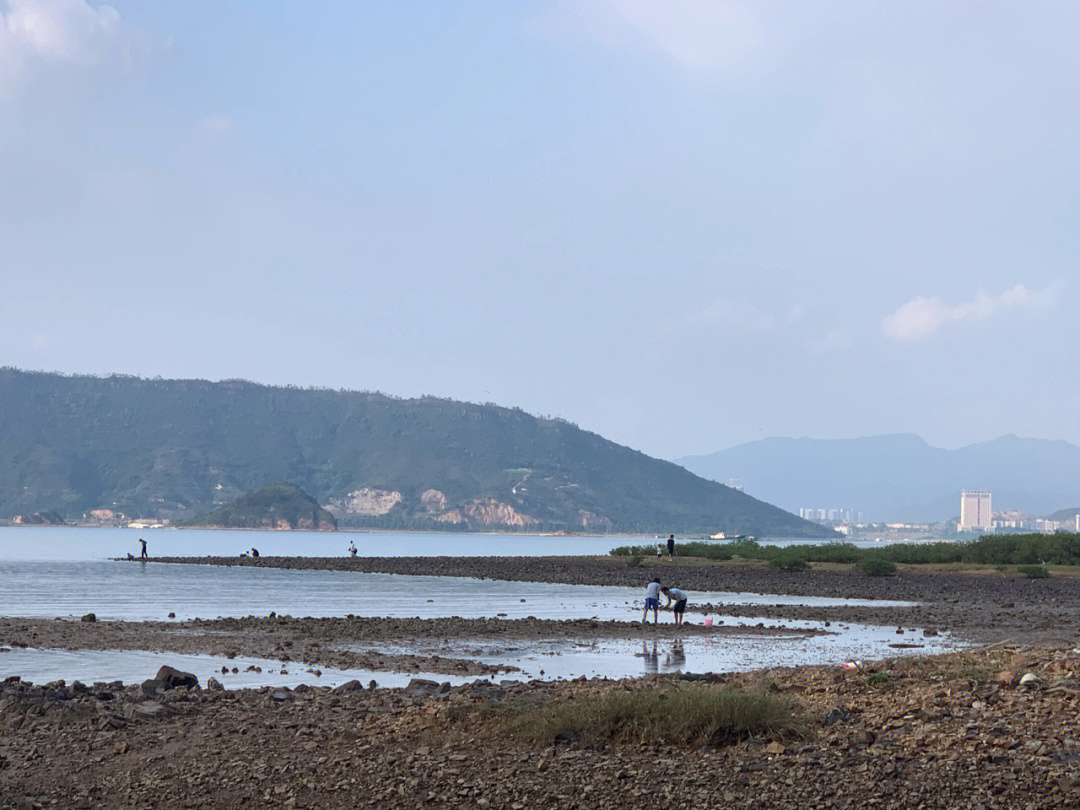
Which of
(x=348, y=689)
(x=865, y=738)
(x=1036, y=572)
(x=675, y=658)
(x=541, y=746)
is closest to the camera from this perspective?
(x=865, y=738)

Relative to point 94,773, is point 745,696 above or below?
above

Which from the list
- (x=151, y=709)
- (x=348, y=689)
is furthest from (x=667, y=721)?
(x=348, y=689)

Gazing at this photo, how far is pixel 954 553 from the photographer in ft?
207

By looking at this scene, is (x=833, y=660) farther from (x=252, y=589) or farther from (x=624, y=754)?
(x=252, y=589)

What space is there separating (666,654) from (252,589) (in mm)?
29823

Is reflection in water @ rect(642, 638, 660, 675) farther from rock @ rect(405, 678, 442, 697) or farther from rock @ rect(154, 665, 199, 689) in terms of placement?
rock @ rect(154, 665, 199, 689)

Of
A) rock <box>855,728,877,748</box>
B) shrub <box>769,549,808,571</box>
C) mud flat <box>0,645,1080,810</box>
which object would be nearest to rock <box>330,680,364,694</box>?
mud flat <box>0,645,1080,810</box>

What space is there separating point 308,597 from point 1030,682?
110 ft

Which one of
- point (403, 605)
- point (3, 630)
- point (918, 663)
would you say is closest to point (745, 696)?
point (918, 663)

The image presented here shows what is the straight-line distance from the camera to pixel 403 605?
37.3m

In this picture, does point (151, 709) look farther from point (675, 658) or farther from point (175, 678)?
point (675, 658)

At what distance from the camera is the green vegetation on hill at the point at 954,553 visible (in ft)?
195

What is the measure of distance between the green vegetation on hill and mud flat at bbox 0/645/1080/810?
1852 inches

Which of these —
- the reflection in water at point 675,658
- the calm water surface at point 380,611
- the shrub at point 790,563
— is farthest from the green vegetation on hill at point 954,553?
the reflection in water at point 675,658
